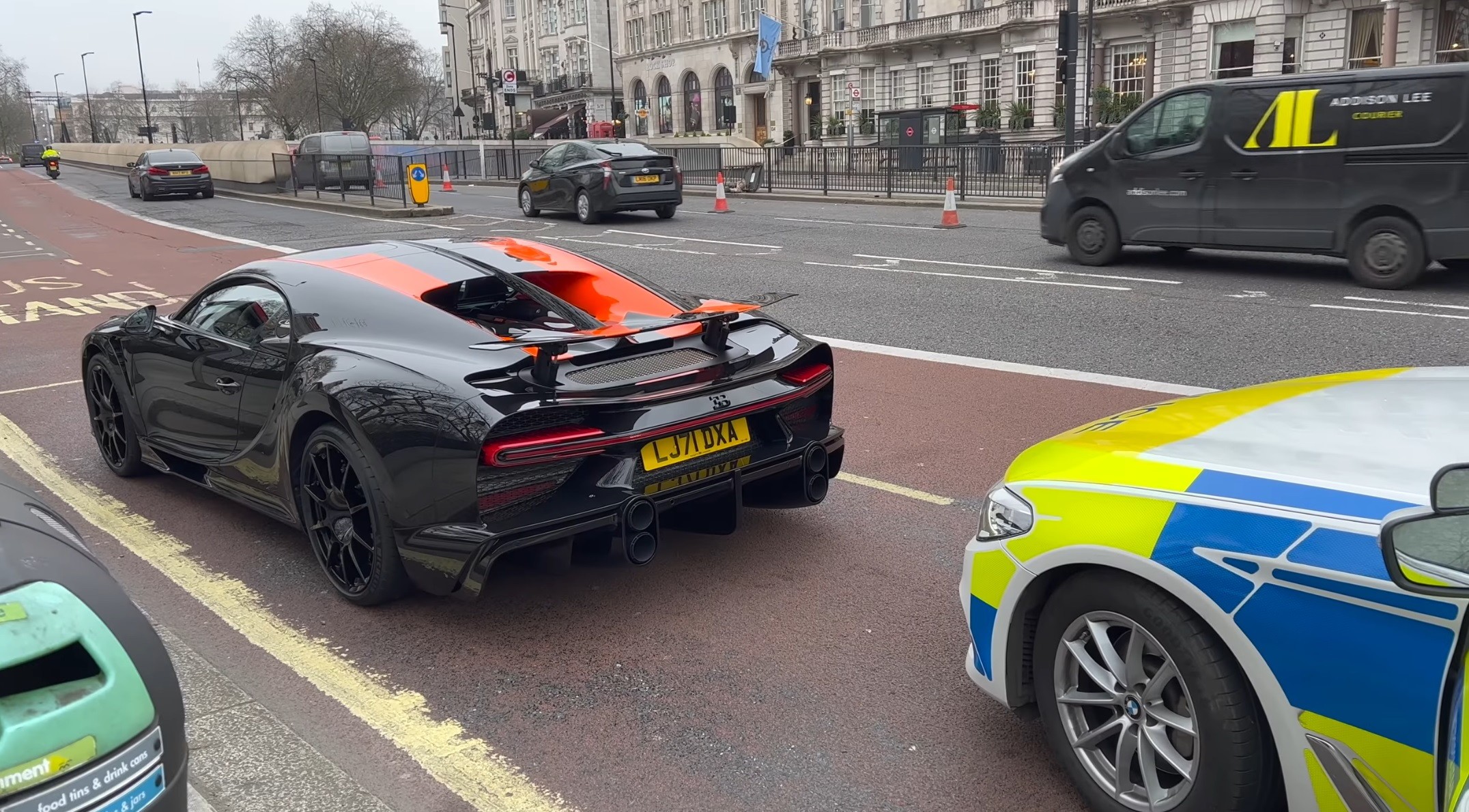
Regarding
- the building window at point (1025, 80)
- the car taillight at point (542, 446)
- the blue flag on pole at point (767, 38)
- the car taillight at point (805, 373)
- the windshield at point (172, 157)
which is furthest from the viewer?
the blue flag on pole at point (767, 38)

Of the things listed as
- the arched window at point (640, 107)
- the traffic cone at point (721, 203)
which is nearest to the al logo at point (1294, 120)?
the traffic cone at point (721, 203)

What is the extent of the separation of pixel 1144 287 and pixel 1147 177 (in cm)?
166

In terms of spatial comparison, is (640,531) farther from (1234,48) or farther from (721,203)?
(1234,48)

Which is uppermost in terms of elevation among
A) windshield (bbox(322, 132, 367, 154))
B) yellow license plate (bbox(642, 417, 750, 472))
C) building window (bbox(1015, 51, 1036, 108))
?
building window (bbox(1015, 51, 1036, 108))

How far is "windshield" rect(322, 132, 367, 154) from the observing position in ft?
121

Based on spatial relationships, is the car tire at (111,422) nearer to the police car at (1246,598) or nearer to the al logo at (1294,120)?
the police car at (1246,598)

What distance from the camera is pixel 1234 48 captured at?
42.1 metres

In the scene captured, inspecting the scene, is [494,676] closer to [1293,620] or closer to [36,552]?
[36,552]

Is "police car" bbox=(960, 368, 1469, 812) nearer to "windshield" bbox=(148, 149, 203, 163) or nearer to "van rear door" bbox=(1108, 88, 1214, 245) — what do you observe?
"van rear door" bbox=(1108, 88, 1214, 245)

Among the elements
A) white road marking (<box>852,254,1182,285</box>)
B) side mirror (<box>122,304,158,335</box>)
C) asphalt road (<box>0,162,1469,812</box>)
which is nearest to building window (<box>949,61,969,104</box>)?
white road marking (<box>852,254,1182,285</box>)

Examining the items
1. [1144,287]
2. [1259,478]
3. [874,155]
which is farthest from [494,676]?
[874,155]

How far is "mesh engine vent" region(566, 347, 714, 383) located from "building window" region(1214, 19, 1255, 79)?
42206 mm

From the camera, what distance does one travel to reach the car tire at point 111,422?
6.11m

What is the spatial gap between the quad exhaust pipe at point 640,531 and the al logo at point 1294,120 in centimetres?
1001
